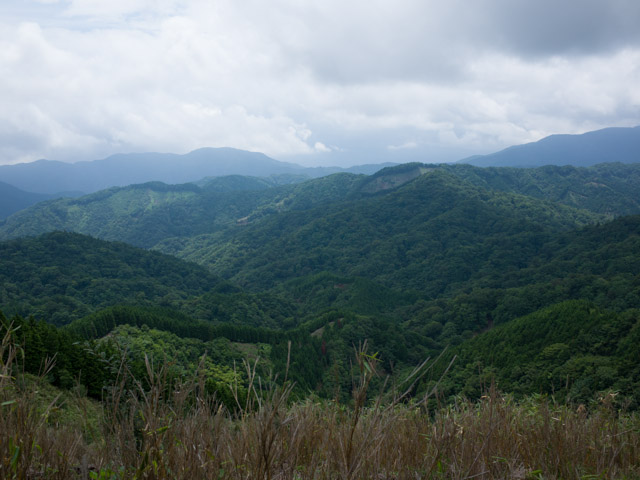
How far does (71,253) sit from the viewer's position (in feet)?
396

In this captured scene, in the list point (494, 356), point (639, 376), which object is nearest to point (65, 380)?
point (639, 376)

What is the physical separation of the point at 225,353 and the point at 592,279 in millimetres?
75931

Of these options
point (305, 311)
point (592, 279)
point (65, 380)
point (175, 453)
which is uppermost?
point (175, 453)

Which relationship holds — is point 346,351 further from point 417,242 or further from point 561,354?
point 417,242

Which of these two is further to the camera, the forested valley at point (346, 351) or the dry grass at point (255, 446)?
the forested valley at point (346, 351)

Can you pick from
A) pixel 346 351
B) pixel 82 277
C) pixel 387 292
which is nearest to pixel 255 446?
pixel 346 351

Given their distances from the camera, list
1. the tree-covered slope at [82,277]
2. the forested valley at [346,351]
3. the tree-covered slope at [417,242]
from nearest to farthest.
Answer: the forested valley at [346,351] → the tree-covered slope at [82,277] → the tree-covered slope at [417,242]

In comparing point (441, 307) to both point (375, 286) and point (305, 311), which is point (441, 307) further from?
point (305, 311)

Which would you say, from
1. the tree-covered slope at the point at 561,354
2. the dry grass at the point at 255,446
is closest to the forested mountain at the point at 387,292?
the tree-covered slope at the point at 561,354

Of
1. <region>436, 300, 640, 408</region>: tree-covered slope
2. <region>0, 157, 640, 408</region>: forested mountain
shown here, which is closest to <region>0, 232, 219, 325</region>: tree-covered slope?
<region>0, 157, 640, 408</region>: forested mountain

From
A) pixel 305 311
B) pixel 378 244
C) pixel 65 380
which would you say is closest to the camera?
pixel 65 380

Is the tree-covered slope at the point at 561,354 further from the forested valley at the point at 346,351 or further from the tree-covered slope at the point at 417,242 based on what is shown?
the tree-covered slope at the point at 417,242

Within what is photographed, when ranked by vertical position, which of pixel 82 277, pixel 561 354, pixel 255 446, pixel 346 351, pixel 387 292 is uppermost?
pixel 255 446

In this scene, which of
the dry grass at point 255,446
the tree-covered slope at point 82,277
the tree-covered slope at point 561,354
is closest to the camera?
the dry grass at point 255,446
